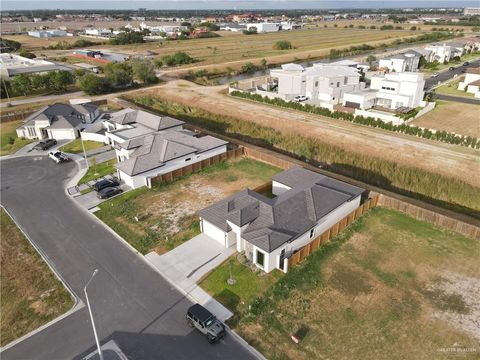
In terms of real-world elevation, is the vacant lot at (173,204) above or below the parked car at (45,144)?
below

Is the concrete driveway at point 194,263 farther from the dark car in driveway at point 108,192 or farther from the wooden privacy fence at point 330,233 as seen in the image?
the dark car in driveway at point 108,192

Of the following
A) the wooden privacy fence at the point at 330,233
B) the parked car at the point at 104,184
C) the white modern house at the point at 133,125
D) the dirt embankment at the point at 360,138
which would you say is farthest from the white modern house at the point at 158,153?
the wooden privacy fence at the point at 330,233

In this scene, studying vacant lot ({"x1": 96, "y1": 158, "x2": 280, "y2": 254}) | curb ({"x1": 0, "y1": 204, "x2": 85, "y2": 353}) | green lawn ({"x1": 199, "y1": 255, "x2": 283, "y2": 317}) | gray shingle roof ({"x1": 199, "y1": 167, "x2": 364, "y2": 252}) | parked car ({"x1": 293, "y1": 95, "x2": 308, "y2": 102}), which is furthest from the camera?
parked car ({"x1": 293, "y1": 95, "x2": 308, "y2": 102})

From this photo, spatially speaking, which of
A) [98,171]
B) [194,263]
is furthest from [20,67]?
[194,263]

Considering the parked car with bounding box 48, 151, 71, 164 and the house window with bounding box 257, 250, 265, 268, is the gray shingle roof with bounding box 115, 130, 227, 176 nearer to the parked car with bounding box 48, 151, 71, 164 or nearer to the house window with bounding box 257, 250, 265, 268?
the parked car with bounding box 48, 151, 71, 164

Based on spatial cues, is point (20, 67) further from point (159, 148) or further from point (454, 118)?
point (454, 118)

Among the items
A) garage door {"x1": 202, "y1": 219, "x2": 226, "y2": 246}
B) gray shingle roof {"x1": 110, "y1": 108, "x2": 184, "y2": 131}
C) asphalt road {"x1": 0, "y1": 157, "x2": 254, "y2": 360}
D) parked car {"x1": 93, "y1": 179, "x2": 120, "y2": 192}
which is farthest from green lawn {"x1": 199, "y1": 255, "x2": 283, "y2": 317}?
gray shingle roof {"x1": 110, "y1": 108, "x2": 184, "y2": 131}

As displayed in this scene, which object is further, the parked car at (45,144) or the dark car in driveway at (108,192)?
the parked car at (45,144)
